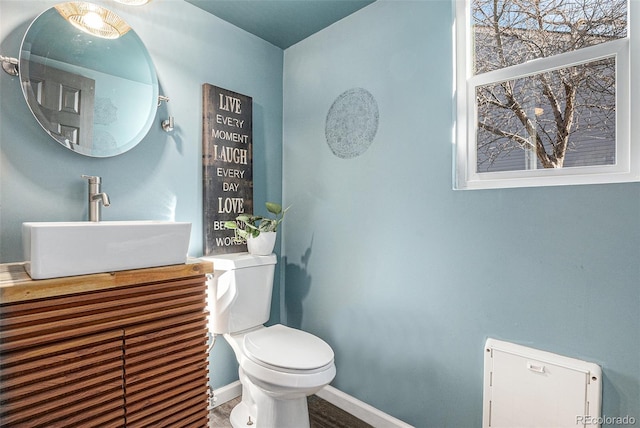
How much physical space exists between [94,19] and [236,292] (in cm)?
139

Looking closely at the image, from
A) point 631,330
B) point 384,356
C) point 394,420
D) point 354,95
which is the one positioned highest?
point 354,95

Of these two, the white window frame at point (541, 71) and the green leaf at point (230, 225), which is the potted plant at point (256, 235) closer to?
the green leaf at point (230, 225)

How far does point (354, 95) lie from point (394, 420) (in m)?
1.73

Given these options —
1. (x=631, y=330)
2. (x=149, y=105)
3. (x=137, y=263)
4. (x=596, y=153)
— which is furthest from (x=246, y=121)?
(x=631, y=330)

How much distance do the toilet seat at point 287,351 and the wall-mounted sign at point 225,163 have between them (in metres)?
0.57

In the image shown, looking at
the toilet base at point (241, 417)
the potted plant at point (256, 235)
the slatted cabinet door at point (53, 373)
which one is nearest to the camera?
the slatted cabinet door at point (53, 373)

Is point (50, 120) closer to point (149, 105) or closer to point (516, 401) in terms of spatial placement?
point (149, 105)

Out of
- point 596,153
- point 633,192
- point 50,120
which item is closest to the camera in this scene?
point 633,192

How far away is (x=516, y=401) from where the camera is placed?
1.26 m

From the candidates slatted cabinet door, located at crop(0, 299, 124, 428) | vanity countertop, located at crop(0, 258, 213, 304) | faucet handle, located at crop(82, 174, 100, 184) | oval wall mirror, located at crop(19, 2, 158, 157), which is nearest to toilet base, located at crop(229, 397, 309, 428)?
slatted cabinet door, located at crop(0, 299, 124, 428)

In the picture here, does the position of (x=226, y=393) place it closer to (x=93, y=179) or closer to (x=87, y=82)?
(x=93, y=179)

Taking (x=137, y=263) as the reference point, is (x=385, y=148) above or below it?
above

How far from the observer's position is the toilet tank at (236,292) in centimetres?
165

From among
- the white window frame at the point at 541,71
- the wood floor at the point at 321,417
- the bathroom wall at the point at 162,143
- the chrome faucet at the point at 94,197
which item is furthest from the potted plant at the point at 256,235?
the white window frame at the point at 541,71
